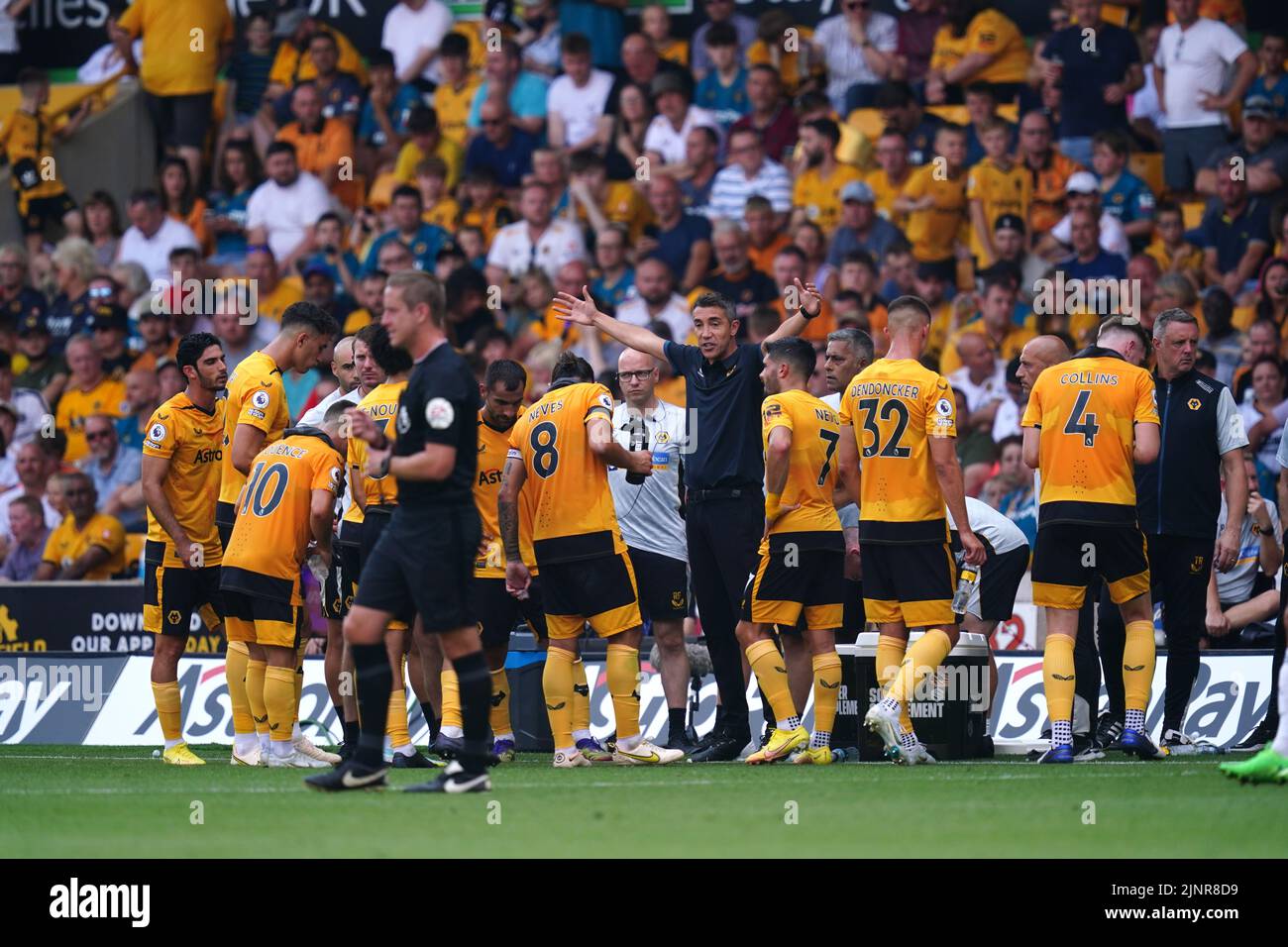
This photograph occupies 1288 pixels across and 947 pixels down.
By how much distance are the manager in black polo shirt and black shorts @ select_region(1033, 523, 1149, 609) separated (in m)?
1.76

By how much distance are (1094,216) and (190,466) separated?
332 inches

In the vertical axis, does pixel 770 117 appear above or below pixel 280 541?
above

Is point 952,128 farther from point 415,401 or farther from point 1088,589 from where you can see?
point 415,401

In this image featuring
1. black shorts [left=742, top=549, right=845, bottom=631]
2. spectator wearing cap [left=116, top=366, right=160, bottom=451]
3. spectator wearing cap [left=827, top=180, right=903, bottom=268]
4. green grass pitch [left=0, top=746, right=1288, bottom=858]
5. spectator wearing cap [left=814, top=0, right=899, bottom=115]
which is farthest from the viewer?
spectator wearing cap [left=814, top=0, right=899, bottom=115]

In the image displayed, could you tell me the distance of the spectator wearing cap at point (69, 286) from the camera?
20.4 meters

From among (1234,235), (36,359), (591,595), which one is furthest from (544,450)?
(36,359)

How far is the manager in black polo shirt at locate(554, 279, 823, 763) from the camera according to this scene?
11.5 m

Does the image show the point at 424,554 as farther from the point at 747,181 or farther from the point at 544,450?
the point at 747,181

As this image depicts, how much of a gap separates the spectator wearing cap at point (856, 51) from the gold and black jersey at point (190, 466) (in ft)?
31.1

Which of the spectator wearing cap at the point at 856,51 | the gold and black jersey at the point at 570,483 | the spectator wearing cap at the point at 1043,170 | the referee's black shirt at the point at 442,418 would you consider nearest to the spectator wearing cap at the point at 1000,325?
the spectator wearing cap at the point at 1043,170

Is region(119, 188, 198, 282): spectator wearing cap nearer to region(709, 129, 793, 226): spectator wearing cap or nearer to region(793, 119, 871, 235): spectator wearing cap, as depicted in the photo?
region(709, 129, 793, 226): spectator wearing cap

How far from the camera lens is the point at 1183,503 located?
11477 mm

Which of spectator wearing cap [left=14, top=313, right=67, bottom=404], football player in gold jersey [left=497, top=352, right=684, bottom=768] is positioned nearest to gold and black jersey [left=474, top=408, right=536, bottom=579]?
football player in gold jersey [left=497, top=352, right=684, bottom=768]

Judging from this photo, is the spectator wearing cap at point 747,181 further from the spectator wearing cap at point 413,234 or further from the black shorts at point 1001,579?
the black shorts at point 1001,579
